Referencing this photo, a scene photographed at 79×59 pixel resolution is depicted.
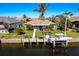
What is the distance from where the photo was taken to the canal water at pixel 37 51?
17.5ft

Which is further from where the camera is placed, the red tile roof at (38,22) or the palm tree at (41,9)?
the red tile roof at (38,22)

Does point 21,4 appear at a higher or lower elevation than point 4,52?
higher

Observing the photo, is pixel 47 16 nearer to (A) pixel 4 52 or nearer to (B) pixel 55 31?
(B) pixel 55 31

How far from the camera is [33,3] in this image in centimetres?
519

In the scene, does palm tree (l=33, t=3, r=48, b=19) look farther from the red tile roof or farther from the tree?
the tree

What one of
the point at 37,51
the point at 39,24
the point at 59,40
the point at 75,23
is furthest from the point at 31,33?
the point at 75,23

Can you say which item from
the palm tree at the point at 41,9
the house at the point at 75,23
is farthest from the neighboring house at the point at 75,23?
the palm tree at the point at 41,9

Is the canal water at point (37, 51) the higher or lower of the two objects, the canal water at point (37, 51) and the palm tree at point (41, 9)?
the lower

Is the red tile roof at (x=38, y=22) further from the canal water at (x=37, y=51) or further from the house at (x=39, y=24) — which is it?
the canal water at (x=37, y=51)

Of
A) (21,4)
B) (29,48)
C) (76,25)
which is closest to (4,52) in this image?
(29,48)

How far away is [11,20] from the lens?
526 cm

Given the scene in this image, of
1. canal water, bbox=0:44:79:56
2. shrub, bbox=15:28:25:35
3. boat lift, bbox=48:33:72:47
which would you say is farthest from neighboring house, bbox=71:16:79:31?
shrub, bbox=15:28:25:35

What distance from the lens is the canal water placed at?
17.5 ft

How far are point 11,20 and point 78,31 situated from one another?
0.93 meters
